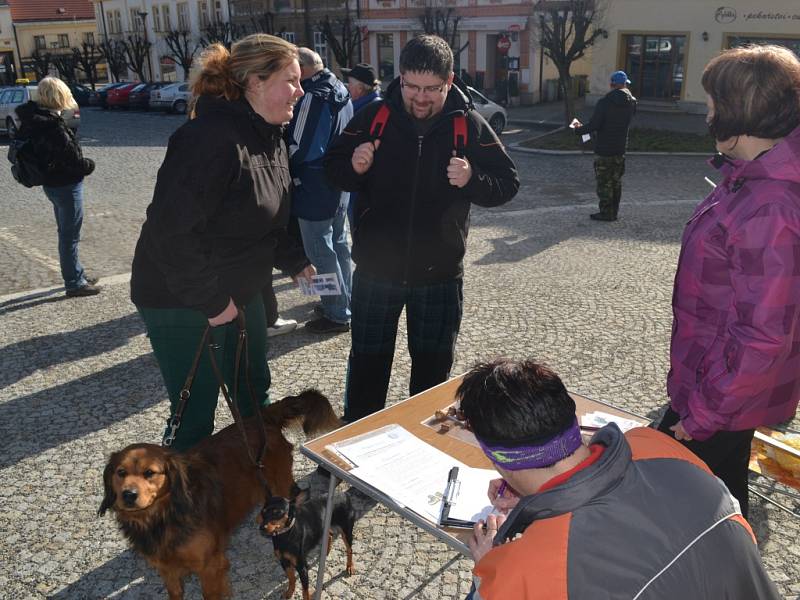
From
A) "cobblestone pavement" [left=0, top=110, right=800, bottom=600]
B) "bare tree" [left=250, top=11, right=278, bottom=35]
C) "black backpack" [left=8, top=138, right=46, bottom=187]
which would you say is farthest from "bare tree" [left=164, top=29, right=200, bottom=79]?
"black backpack" [left=8, top=138, right=46, bottom=187]

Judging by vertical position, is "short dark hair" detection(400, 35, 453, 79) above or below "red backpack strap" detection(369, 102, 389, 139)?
above

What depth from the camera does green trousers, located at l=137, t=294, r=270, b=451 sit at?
116 inches

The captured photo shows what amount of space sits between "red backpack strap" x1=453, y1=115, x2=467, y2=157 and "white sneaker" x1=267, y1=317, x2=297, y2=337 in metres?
2.90

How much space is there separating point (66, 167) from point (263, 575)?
4.44 meters

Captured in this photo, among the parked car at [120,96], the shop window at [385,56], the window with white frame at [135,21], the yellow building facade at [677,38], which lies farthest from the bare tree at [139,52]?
the yellow building facade at [677,38]

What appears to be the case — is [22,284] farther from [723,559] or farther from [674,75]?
[674,75]

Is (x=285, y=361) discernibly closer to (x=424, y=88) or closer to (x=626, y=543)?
(x=424, y=88)

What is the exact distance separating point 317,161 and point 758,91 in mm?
3434

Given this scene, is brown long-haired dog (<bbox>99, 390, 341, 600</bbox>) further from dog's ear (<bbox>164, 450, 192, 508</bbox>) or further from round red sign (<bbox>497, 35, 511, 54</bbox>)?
round red sign (<bbox>497, 35, 511, 54</bbox>)

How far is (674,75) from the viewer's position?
24.1 metres

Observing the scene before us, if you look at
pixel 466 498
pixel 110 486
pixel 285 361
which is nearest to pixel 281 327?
pixel 285 361

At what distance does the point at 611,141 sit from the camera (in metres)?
9.14

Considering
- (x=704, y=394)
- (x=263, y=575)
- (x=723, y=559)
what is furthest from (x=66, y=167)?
(x=723, y=559)

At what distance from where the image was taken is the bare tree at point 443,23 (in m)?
29.4
